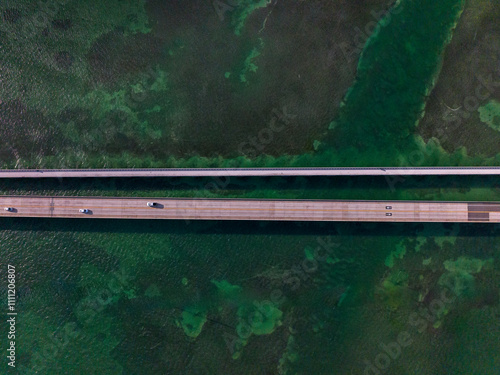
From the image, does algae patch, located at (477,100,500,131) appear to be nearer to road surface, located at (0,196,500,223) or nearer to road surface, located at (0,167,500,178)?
road surface, located at (0,167,500,178)

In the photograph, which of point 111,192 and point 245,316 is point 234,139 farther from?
point 245,316

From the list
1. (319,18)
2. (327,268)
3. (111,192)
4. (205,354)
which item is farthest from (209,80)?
(205,354)

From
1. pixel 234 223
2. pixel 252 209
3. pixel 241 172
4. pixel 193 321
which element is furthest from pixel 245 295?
pixel 241 172

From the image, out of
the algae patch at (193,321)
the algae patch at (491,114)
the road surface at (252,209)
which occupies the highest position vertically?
the algae patch at (491,114)

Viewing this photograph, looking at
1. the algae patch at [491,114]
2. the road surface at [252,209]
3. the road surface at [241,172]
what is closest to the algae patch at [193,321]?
the road surface at [252,209]

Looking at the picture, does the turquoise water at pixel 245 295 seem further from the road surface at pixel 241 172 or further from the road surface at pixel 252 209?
the road surface at pixel 241 172
